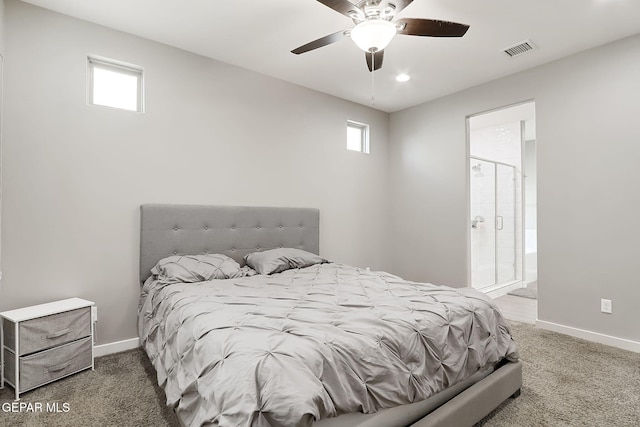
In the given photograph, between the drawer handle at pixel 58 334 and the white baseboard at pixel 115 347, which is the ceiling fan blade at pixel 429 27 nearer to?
the drawer handle at pixel 58 334

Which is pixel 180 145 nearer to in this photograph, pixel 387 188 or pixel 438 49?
pixel 438 49

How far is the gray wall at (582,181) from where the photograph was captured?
2883 mm

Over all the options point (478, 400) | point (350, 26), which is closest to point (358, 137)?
point (350, 26)

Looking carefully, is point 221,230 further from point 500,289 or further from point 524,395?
point 500,289

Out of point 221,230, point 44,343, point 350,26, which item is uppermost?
point 350,26

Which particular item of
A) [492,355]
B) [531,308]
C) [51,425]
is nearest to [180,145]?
[51,425]

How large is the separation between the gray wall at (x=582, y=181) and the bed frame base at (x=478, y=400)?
1.69 m

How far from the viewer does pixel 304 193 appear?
399 cm

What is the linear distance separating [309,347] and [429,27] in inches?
76.0

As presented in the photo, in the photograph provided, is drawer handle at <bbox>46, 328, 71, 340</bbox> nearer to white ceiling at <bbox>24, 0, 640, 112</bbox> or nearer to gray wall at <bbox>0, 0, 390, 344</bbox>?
gray wall at <bbox>0, 0, 390, 344</bbox>

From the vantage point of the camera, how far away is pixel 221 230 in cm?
324

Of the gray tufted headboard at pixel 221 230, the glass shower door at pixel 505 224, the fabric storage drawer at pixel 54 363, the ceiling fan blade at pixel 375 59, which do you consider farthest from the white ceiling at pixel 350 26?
the fabric storage drawer at pixel 54 363

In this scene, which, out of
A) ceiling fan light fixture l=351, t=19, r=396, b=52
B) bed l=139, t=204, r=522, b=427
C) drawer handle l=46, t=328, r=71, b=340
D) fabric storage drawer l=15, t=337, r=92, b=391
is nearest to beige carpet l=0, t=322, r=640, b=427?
fabric storage drawer l=15, t=337, r=92, b=391

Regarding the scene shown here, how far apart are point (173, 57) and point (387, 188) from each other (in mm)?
3240
